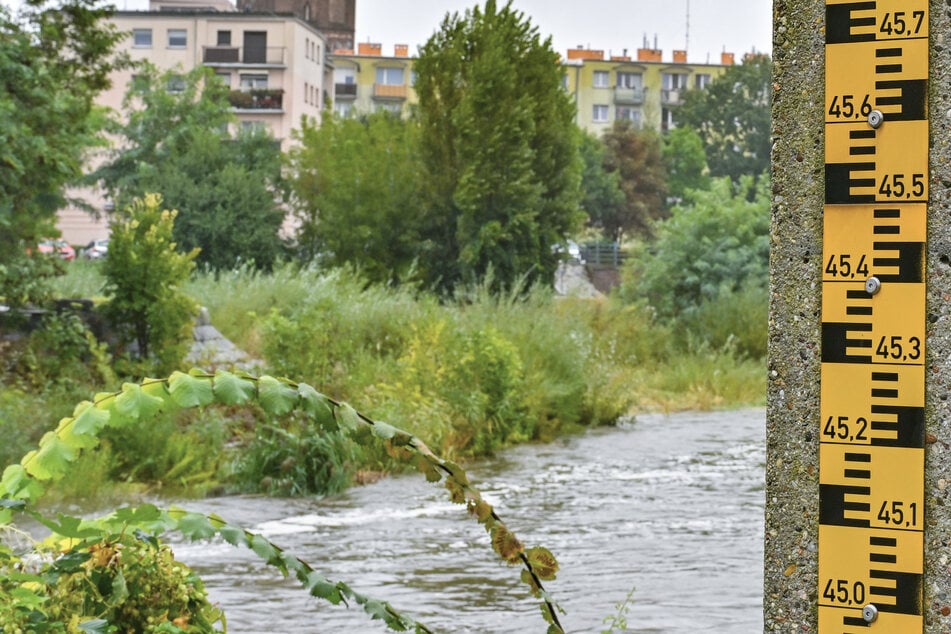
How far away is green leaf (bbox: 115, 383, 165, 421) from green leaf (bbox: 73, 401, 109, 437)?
Result: 43 mm

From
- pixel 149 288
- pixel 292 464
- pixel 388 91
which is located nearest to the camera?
pixel 292 464

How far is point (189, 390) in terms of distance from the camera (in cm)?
270

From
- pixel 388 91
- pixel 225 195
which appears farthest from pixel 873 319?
pixel 388 91

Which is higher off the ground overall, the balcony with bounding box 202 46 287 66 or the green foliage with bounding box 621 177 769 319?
the balcony with bounding box 202 46 287 66

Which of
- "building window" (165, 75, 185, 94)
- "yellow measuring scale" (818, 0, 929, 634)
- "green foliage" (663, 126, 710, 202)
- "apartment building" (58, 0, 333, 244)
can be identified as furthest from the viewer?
"green foliage" (663, 126, 710, 202)

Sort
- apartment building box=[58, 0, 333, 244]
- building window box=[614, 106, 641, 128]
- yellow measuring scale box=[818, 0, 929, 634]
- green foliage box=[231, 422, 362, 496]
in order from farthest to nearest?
1. building window box=[614, 106, 641, 128]
2. apartment building box=[58, 0, 333, 244]
3. green foliage box=[231, 422, 362, 496]
4. yellow measuring scale box=[818, 0, 929, 634]

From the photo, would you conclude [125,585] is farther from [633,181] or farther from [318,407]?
[633,181]

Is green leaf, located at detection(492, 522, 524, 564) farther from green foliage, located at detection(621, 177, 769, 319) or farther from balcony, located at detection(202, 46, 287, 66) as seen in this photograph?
balcony, located at detection(202, 46, 287, 66)

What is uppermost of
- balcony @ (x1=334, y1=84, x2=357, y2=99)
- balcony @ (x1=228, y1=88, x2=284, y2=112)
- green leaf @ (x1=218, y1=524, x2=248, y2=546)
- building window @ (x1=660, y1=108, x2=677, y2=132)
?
balcony @ (x1=334, y1=84, x2=357, y2=99)

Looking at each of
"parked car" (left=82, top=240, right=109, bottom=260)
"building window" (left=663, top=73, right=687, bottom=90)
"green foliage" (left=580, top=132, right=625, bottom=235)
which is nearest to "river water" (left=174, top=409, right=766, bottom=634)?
"parked car" (left=82, top=240, right=109, bottom=260)

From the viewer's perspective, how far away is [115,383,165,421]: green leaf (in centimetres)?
273

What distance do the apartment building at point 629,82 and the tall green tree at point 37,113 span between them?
90.1m

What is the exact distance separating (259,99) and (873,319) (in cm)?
7340

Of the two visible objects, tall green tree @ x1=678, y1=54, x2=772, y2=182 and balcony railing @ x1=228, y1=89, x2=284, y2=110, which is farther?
tall green tree @ x1=678, y1=54, x2=772, y2=182
